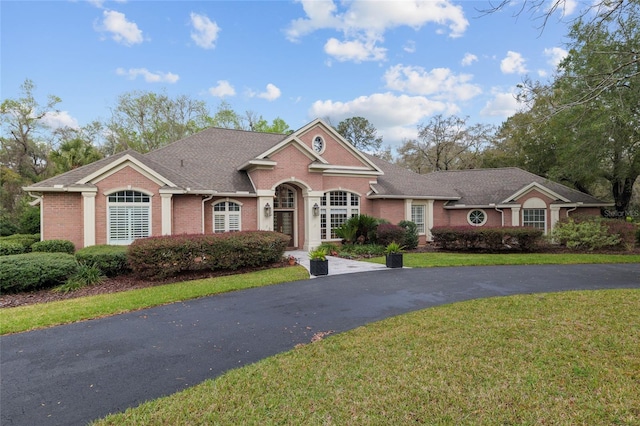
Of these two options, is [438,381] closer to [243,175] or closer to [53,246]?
[53,246]

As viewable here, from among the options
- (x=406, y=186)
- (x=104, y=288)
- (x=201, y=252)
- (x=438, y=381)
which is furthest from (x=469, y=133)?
(x=438, y=381)

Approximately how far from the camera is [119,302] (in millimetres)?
7941

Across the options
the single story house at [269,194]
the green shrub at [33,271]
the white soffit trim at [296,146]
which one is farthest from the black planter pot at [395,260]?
the green shrub at [33,271]

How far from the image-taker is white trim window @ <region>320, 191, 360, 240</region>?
18734 millimetres

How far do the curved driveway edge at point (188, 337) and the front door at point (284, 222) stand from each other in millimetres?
8524

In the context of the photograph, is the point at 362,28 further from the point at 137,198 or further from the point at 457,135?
the point at 457,135

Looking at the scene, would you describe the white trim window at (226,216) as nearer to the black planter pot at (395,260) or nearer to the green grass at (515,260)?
the green grass at (515,260)

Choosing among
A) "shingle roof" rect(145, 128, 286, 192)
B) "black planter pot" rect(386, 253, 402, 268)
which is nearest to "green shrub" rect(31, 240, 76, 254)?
"shingle roof" rect(145, 128, 286, 192)

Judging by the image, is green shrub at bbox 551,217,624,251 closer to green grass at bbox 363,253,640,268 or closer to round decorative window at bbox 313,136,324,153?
green grass at bbox 363,253,640,268

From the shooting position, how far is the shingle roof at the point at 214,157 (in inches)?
636

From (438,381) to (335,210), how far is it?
15251mm

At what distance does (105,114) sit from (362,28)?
31578 millimetres

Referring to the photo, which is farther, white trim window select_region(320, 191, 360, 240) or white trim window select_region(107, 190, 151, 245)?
white trim window select_region(320, 191, 360, 240)

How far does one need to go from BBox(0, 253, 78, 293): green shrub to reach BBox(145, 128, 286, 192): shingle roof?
5.87 m
